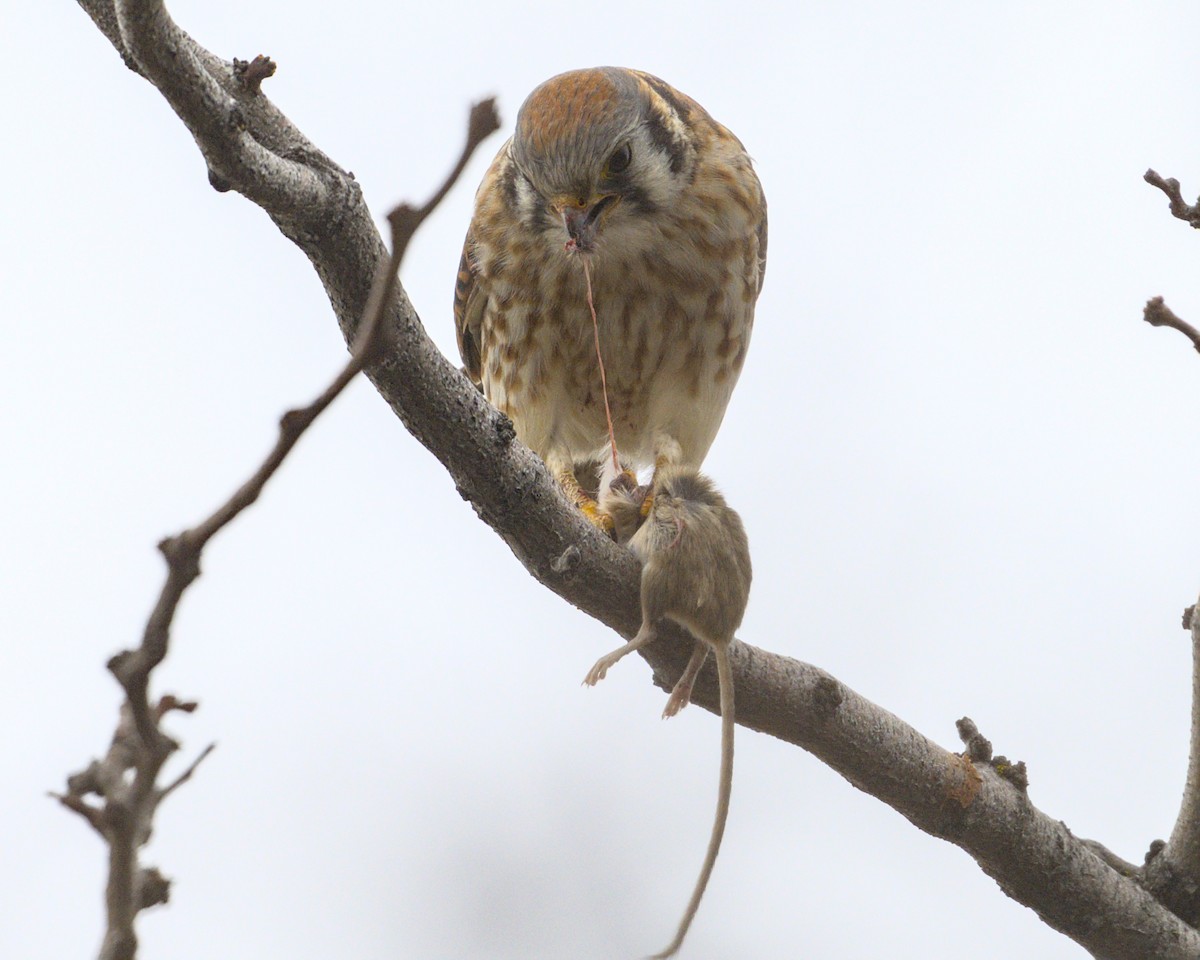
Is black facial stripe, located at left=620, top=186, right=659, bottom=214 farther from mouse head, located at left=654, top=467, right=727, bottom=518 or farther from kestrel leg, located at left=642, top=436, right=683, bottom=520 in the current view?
mouse head, located at left=654, top=467, right=727, bottom=518

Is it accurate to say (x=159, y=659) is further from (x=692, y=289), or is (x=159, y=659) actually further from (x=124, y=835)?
(x=692, y=289)

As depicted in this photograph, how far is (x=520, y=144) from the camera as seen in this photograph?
4180 mm

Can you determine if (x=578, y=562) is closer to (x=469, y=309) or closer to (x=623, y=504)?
(x=623, y=504)

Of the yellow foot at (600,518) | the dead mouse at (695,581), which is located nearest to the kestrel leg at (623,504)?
the yellow foot at (600,518)

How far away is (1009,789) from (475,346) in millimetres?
2394

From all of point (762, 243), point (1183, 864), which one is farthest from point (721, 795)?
point (762, 243)

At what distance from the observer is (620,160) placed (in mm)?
4203

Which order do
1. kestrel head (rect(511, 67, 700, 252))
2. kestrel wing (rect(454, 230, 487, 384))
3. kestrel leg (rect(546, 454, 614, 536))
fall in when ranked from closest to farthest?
kestrel leg (rect(546, 454, 614, 536)) → kestrel head (rect(511, 67, 700, 252)) → kestrel wing (rect(454, 230, 487, 384))

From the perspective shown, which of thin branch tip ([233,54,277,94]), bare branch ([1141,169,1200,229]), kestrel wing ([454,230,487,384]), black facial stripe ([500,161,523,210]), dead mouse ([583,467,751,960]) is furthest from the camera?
kestrel wing ([454,230,487,384])

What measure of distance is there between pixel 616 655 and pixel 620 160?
1.77 m

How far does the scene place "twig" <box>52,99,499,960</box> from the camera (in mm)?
1073

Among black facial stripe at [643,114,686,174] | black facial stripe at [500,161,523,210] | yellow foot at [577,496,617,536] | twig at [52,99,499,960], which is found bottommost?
twig at [52,99,499,960]

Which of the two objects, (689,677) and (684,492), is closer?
(689,677)

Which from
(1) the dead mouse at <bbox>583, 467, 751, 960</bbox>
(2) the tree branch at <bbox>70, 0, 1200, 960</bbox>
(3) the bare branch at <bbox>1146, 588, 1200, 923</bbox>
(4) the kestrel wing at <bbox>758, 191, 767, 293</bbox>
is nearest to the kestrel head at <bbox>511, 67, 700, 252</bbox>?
(4) the kestrel wing at <bbox>758, 191, 767, 293</bbox>
